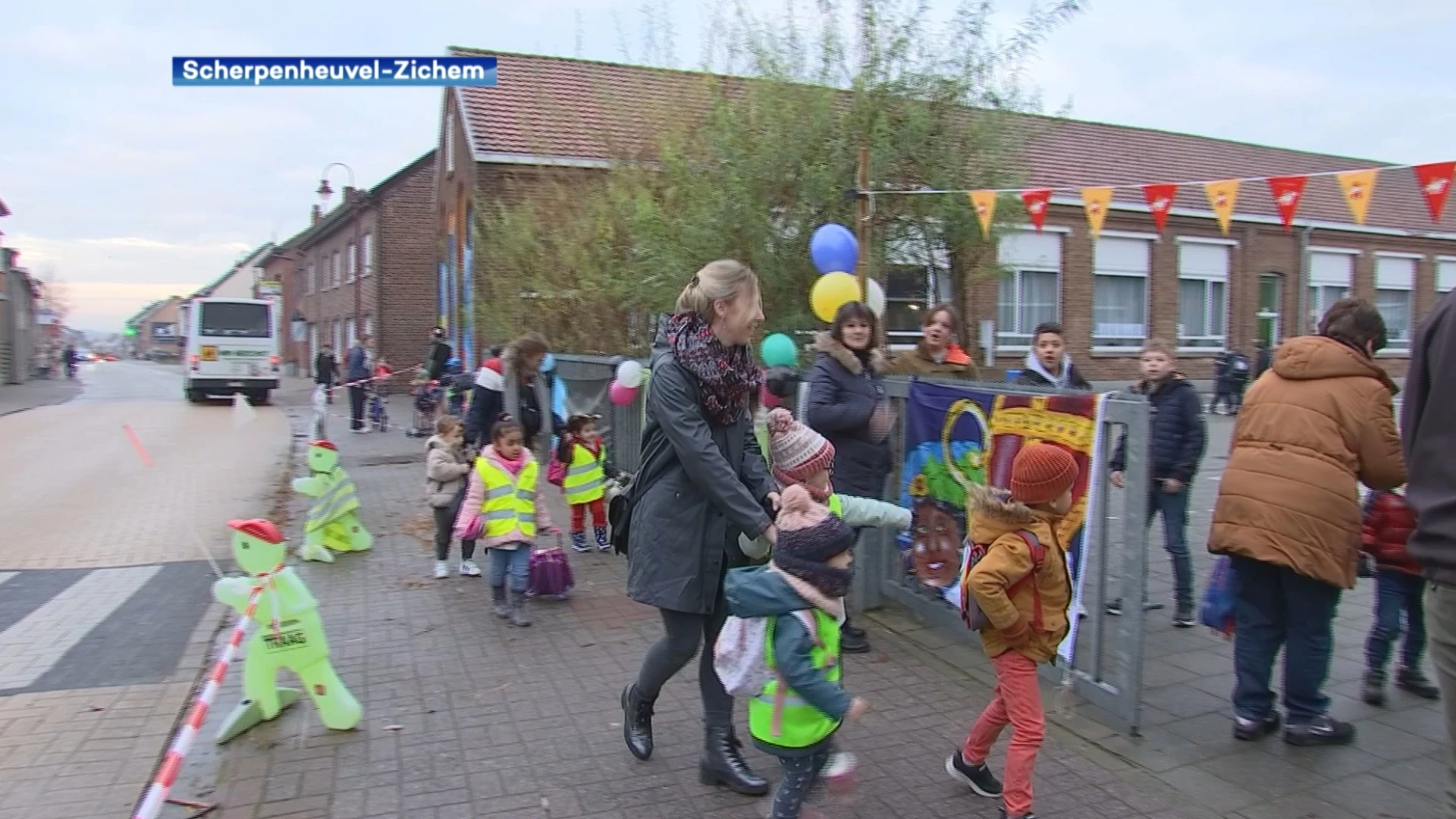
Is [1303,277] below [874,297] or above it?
above

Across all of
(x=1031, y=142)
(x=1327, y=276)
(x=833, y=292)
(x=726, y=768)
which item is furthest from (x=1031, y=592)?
(x=1327, y=276)

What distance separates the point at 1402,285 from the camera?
26781 mm

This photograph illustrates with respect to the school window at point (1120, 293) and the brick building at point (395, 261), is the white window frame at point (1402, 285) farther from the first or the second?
the brick building at point (395, 261)

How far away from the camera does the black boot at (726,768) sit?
12.0ft

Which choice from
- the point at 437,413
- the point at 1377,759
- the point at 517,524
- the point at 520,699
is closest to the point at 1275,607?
the point at 1377,759

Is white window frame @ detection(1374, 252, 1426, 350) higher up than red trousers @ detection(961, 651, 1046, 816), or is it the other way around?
white window frame @ detection(1374, 252, 1426, 350)

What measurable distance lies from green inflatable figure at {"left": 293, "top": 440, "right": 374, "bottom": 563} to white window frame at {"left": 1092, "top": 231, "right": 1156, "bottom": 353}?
18534 millimetres

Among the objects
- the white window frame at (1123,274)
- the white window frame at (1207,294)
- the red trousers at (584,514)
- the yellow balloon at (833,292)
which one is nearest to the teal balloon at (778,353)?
the yellow balloon at (833,292)

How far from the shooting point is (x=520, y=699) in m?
4.72

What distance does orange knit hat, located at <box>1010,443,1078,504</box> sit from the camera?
3252 mm

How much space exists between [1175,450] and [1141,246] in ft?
62.7

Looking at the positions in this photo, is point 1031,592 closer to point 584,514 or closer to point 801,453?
point 801,453

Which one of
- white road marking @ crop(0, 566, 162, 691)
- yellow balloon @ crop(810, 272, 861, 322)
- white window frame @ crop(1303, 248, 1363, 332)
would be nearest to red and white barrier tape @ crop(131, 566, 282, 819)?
white road marking @ crop(0, 566, 162, 691)

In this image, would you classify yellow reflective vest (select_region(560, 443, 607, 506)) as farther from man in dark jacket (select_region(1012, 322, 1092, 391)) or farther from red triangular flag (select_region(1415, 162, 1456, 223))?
red triangular flag (select_region(1415, 162, 1456, 223))
